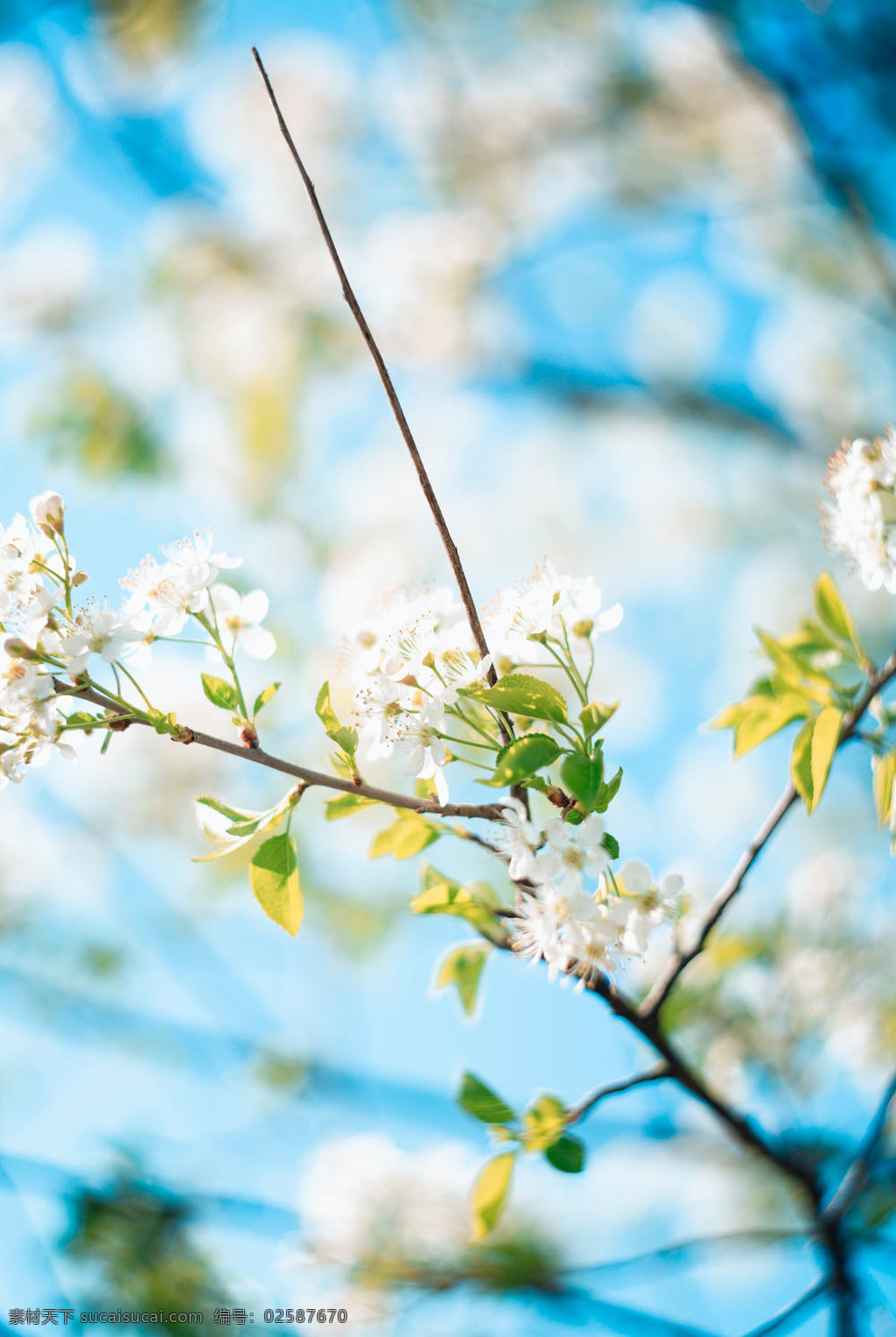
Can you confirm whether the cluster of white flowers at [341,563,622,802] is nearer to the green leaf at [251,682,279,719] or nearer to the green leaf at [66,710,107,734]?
the green leaf at [251,682,279,719]

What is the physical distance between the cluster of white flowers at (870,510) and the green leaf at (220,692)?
0.76 meters

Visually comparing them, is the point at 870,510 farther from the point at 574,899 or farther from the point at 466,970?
the point at 466,970

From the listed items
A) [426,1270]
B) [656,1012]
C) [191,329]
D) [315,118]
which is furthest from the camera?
[315,118]

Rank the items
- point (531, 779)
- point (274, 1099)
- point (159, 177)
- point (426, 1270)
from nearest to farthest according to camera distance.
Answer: point (531, 779) < point (426, 1270) < point (274, 1099) < point (159, 177)

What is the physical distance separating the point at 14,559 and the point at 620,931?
70 centimetres

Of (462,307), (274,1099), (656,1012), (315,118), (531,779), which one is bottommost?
(656,1012)

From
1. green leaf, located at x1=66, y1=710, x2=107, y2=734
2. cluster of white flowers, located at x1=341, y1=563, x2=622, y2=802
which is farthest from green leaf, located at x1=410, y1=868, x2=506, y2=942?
green leaf, located at x1=66, y1=710, x2=107, y2=734

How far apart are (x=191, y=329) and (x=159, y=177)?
0.67 metres

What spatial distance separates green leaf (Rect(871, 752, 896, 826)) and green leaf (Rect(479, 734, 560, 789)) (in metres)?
0.47

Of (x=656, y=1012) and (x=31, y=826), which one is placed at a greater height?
(x=31, y=826)

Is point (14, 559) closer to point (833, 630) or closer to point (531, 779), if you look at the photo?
point (531, 779)

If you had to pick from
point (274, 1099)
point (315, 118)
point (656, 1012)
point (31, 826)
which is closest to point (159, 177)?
point (315, 118)

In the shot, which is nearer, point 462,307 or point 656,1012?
point 656,1012

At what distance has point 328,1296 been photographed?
2227 mm
